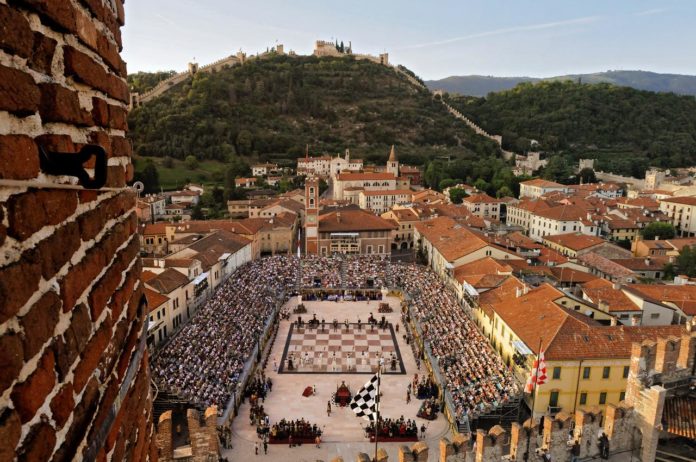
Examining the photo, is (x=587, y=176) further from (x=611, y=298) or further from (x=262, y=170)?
(x=611, y=298)

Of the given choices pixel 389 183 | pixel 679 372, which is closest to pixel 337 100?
pixel 389 183

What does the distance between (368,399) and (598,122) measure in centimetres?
12970

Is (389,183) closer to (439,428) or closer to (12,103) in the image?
(439,428)

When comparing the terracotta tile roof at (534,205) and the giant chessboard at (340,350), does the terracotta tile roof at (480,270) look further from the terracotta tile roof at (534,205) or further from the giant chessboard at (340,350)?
the terracotta tile roof at (534,205)

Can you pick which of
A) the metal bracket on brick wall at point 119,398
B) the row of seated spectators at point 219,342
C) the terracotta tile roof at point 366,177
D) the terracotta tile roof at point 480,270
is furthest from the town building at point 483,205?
the metal bracket on brick wall at point 119,398

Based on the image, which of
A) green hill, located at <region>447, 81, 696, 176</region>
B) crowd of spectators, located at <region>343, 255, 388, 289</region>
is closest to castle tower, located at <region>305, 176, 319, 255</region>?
crowd of spectators, located at <region>343, 255, 388, 289</region>

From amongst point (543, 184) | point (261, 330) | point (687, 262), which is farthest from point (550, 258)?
point (543, 184)

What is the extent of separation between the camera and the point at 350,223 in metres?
51.3

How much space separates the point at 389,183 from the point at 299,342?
51113 mm

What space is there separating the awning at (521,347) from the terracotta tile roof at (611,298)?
9.21 m

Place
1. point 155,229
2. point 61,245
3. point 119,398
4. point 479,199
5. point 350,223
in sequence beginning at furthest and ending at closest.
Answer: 1. point 479,199
2. point 350,223
3. point 155,229
4. point 119,398
5. point 61,245

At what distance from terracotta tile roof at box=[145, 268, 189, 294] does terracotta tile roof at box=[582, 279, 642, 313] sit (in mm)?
25415

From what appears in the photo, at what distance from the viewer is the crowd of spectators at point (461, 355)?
851 inches

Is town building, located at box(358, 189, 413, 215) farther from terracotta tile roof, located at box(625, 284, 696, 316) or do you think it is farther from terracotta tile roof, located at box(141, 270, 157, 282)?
terracotta tile roof, located at box(141, 270, 157, 282)
